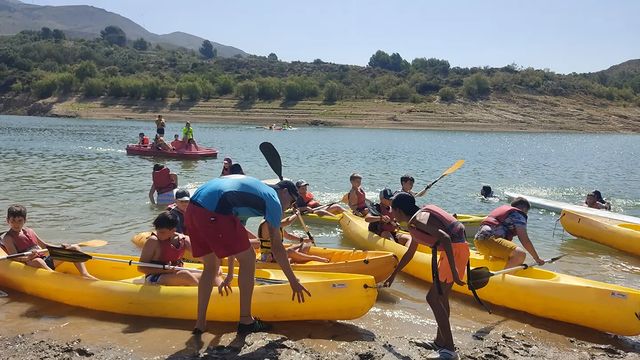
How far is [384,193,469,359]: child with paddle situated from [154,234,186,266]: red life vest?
2.43m

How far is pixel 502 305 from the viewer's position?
6695 mm

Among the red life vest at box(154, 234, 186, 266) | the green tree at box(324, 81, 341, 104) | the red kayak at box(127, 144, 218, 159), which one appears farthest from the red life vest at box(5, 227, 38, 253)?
the green tree at box(324, 81, 341, 104)

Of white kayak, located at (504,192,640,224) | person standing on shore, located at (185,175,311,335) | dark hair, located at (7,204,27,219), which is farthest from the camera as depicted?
white kayak, located at (504,192,640,224)

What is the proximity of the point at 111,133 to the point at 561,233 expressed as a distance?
99.9 feet

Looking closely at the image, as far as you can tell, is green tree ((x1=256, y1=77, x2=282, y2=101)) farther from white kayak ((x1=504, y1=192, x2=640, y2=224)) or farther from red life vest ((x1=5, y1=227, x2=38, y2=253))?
red life vest ((x1=5, y1=227, x2=38, y2=253))

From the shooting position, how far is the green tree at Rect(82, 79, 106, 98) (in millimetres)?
56656

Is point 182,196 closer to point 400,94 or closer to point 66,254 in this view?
point 66,254

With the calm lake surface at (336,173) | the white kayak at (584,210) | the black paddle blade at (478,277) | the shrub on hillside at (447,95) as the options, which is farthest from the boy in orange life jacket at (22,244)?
the shrub on hillside at (447,95)

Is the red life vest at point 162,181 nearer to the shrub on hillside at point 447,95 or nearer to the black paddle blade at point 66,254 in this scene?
the black paddle blade at point 66,254

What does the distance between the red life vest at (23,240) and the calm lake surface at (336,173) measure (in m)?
2.20

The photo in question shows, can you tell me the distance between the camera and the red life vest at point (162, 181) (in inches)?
479

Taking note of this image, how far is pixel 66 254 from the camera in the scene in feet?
20.6

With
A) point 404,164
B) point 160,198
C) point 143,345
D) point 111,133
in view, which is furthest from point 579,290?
point 111,133

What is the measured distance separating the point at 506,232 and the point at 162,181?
7650 mm
